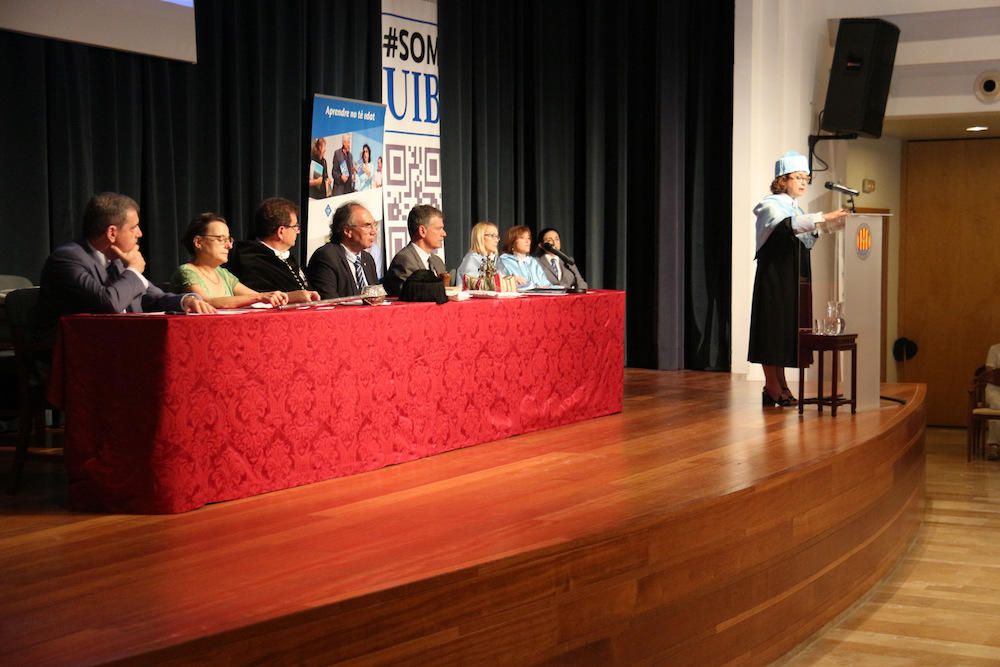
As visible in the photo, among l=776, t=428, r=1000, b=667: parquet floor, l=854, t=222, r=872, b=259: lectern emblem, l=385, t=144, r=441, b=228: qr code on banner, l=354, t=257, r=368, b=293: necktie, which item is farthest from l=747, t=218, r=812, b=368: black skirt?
l=385, t=144, r=441, b=228: qr code on banner

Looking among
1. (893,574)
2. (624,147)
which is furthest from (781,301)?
(624,147)

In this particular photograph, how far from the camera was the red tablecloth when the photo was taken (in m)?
3.46

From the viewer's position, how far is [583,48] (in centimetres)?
905

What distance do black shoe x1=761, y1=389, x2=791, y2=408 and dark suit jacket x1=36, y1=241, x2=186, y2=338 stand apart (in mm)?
3344

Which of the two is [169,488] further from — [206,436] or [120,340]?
[120,340]

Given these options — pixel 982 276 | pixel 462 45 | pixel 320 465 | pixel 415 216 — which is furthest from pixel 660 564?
pixel 982 276

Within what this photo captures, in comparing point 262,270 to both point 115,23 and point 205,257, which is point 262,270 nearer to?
point 205,257

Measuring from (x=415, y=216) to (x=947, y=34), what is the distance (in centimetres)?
513

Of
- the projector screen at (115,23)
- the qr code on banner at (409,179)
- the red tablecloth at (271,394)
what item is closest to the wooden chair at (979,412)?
the qr code on banner at (409,179)

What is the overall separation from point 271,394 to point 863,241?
10.2 ft

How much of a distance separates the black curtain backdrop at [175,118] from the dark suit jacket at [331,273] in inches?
55.3

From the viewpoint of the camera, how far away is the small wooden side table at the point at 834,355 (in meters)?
5.43

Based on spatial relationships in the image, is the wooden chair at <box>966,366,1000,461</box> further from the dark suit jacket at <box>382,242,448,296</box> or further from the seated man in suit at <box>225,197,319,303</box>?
the seated man in suit at <box>225,197,319,303</box>

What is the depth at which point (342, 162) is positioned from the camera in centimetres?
711
